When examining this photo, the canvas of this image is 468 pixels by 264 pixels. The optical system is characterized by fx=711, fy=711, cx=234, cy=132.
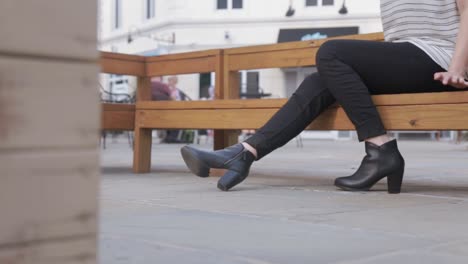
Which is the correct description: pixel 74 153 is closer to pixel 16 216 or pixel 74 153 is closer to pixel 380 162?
pixel 16 216

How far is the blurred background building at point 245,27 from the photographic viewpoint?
19766 mm

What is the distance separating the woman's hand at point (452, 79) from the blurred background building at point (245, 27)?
1585 cm

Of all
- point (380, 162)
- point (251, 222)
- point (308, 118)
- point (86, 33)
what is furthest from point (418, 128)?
point (86, 33)

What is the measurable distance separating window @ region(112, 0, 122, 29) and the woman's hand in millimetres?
21458

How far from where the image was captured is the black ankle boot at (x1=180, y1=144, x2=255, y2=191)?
3.31 metres

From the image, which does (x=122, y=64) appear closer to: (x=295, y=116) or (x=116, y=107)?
(x=116, y=107)

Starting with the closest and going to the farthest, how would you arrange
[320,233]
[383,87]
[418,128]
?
[320,233] → [418,128] → [383,87]

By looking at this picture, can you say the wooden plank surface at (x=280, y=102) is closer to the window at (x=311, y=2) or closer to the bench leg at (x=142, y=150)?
the bench leg at (x=142, y=150)

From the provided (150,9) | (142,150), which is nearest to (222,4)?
(150,9)

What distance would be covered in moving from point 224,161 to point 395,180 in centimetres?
80

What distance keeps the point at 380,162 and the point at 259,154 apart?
572mm

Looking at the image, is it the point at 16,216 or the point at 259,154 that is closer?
the point at 16,216

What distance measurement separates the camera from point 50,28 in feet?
2.63

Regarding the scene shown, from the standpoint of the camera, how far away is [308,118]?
335 cm
